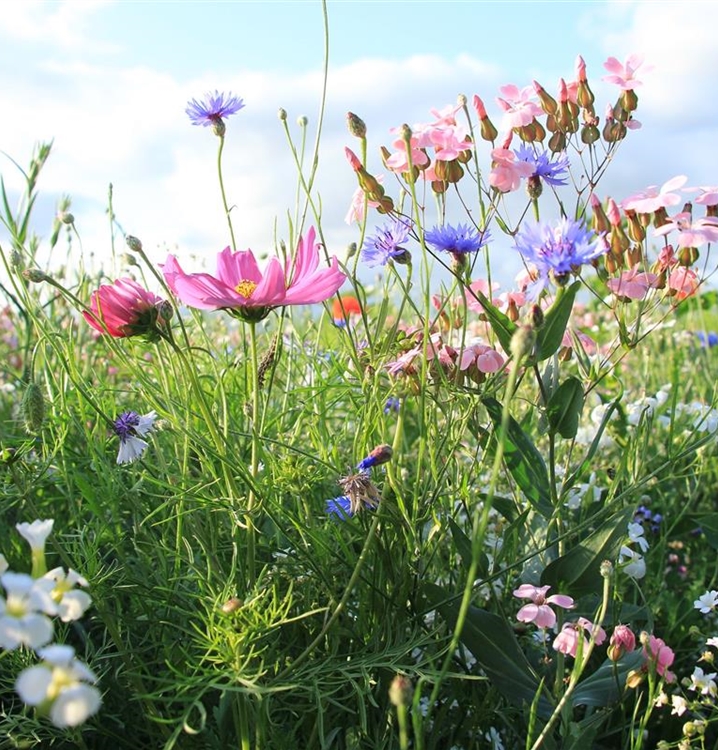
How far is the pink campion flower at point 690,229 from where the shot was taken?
95 cm

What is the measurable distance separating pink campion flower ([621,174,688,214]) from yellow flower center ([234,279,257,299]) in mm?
428

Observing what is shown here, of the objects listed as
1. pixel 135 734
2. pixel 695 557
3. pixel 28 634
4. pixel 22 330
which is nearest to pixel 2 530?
pixel 135 734

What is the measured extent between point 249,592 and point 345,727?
20 cm

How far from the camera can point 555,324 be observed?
33.6 inches

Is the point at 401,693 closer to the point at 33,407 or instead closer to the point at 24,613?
A: the point at 24,613

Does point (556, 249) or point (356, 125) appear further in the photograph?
point (356, 125)

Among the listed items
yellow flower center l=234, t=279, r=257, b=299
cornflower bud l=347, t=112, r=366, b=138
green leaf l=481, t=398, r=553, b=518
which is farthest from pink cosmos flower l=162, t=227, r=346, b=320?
green leaf l=481, t=398, r=553, b=518

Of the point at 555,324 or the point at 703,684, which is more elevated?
the point at 555,324

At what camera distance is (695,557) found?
5.24ft

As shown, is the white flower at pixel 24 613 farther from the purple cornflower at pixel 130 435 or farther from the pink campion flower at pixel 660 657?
the pink campion flower at pixel 660 657

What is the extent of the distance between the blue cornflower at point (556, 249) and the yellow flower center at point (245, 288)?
247 millimetres

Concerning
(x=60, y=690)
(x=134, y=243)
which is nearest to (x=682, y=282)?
(x=134, y=243)

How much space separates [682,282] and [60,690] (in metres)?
0.81

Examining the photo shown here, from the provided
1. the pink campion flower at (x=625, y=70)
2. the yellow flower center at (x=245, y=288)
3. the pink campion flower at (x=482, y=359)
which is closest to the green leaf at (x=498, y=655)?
the pink campion flower at (x=482, y=359)
